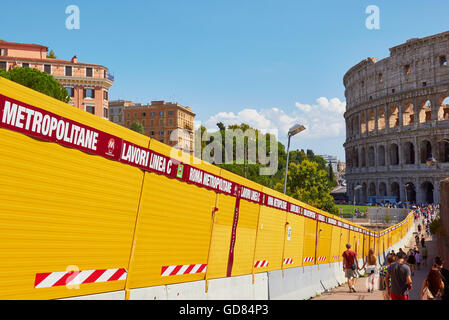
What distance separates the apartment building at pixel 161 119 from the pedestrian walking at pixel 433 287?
10358 centimetres

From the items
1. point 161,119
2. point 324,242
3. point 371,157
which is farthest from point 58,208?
point 161,119

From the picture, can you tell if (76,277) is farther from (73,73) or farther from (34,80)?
(73,73)

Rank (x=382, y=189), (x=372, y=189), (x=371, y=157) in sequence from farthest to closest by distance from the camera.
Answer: (x=371, y=157)
(x=372, y=189)
(x=382, y=189)

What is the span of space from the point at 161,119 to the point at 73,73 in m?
49.5

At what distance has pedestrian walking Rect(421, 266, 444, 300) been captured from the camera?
31.6 ft

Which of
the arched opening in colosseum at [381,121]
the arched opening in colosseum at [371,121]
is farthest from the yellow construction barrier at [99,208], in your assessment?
the arched opening in colosseum at [371,121]

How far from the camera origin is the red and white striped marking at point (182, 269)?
8.07 meters

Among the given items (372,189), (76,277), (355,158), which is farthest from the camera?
(355,158)

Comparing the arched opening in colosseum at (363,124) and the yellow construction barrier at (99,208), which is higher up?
the arched opening in colosseum at (363,124)

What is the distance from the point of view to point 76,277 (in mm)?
5961

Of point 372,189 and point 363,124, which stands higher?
point 363,124

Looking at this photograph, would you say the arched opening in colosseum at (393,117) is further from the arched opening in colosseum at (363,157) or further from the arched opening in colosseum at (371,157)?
the arched opening in colosseum at (363,157)

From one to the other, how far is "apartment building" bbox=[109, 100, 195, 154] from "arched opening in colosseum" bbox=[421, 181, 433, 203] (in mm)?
54764
